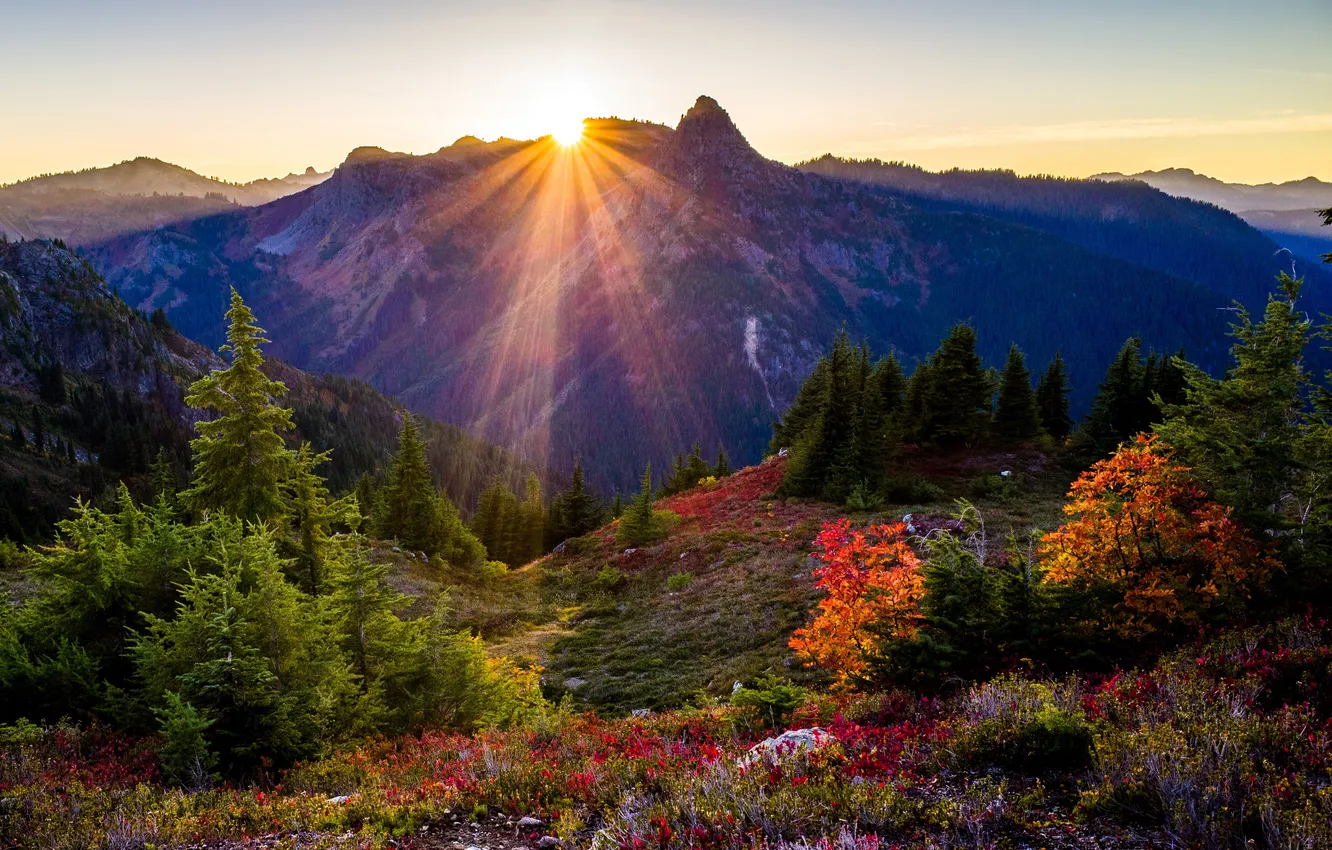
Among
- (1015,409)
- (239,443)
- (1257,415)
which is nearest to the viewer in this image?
(1257,415)

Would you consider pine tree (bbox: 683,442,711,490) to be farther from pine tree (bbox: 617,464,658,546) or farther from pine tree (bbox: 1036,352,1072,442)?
pine tree (bbox: 1036,352,1072,442)

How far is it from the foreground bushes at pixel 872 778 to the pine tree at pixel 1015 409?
36628 millimetres

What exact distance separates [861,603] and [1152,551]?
564cm

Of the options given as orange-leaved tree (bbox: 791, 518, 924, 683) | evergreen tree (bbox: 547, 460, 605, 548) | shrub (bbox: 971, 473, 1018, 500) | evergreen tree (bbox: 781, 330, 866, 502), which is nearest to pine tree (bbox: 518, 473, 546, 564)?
evergreen tree (bbox: 547, 460, 605, 548)

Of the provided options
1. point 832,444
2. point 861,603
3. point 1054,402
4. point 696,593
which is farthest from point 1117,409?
point 861,603

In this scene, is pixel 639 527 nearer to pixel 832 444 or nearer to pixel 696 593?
pixel 696 593

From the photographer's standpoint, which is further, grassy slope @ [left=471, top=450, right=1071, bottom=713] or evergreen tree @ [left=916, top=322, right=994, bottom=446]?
evergreen tree @ [left=916, top=322, right=994, bottom=446]

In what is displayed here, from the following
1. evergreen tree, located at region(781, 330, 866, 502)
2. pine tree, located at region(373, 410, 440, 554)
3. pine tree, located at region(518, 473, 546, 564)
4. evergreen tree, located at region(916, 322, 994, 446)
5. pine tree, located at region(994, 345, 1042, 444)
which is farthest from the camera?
pine tree, located at region(518, 473, 546, 564)

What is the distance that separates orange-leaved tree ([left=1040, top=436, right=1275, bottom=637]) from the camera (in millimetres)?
10914

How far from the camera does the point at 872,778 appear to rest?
703cm

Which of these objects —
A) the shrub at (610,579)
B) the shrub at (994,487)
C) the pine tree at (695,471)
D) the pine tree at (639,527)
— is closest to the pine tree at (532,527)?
the pine tree at (695,471)

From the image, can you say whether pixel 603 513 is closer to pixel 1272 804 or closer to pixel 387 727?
pixel 387 727

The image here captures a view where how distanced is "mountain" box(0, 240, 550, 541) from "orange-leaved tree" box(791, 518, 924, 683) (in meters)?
87.0

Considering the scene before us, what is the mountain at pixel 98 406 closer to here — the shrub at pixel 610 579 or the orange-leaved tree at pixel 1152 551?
the shrub at pixel 610 579
